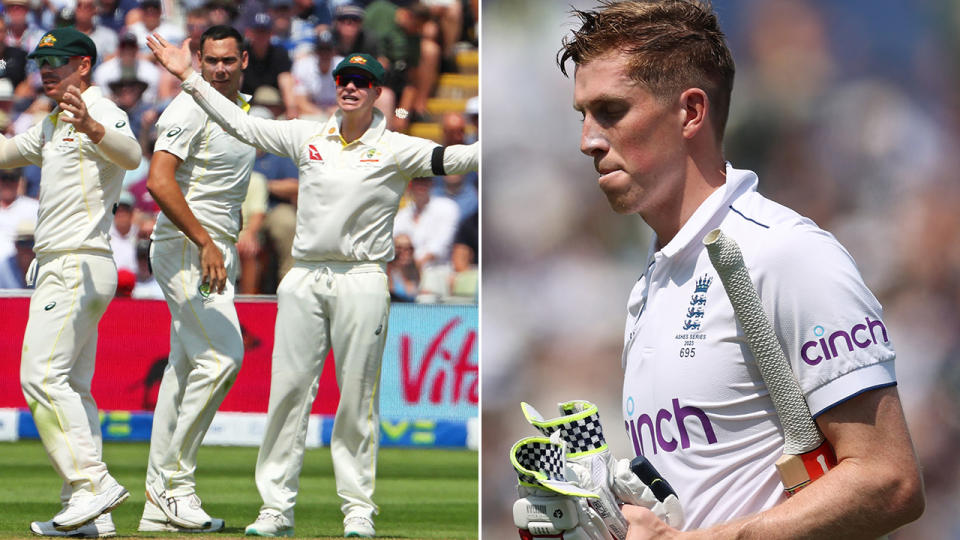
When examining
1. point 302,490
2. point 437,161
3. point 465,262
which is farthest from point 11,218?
point 437,161

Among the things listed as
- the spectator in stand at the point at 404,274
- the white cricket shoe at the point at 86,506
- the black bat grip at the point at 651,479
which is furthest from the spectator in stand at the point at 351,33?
the black bat grip at the point at 651,479

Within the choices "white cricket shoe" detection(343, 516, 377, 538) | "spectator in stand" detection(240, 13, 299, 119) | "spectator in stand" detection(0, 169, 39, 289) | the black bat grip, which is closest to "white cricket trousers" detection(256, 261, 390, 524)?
"white cricket shoe" detection(343, 516, 377, 538)

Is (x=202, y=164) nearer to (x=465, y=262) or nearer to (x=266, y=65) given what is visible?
(x=465, y=262)

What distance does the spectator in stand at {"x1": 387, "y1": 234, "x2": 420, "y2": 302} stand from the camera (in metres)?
12.1

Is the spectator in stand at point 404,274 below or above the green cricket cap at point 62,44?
above

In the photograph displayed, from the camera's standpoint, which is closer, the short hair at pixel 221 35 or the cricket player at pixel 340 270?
the cricket player at pixel 340 270

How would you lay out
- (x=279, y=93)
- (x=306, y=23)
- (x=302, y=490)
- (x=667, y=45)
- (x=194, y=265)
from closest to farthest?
(x=667, y=45)
(x=194, y=265)
(x=302, y=490)
(x=279, y=93)
(x=306, y=23)

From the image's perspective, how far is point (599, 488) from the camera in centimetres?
169

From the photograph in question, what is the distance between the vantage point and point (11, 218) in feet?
40.2

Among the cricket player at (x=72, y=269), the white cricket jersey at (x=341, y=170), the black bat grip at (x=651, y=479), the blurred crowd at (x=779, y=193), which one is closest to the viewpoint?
the black bat grip at (x=651, y=479)

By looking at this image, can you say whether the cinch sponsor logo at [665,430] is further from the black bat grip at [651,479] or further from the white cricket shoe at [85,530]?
the white cricket shoe at [85,530]

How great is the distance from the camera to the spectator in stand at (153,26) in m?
13.3

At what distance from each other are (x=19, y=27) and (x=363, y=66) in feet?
27.4

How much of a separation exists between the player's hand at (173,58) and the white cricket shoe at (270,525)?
87.6 inches
